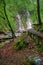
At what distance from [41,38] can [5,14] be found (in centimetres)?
789

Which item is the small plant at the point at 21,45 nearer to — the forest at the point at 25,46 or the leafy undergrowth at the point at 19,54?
the forest at the point at 25,46

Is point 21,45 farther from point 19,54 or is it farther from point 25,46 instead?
point 19,54

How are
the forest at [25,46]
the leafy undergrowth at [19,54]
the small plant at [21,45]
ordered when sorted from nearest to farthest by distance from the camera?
the forest at [25,46] < the leafy undergrowth at [19,54] < the small plant at [21,45]

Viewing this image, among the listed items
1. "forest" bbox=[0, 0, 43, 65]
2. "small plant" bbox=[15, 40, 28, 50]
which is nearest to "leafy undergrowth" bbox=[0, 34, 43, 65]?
"forest" bbox=[0, 0, 43, 65]

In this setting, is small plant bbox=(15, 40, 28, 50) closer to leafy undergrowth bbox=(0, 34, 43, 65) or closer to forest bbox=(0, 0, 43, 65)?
forest bbox=(0, 0, 43, 65)

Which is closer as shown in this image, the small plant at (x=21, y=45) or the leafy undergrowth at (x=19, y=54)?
the leafy undergrowth at (x=19, y=54)

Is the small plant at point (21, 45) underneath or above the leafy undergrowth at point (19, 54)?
above

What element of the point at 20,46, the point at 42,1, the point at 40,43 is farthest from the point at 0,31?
the point at 40,43

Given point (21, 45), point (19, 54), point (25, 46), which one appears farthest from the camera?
point (21, 45)

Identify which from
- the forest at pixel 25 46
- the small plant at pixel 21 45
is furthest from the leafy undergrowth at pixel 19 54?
the small plant at pixel 21 45

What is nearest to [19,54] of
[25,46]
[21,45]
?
[25,46]

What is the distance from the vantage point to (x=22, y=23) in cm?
3200

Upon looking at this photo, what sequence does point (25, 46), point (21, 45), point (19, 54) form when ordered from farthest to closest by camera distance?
1. point (21, 45)
2. point (25, 46)
3. point (19, 54)

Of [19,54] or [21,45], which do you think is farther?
[21,45]
